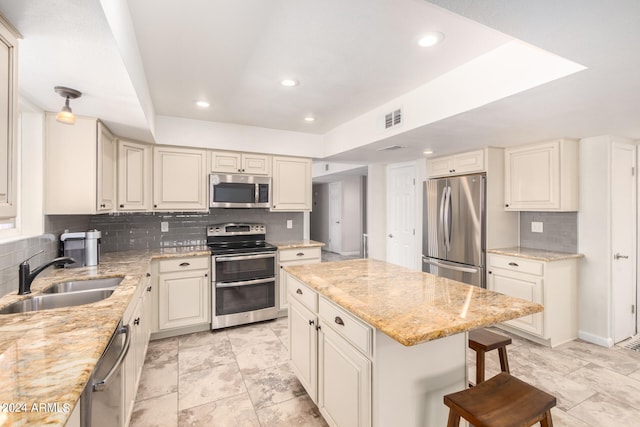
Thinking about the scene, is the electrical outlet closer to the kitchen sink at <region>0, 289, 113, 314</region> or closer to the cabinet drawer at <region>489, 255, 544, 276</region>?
the cabinet drawer at <region>489, 255, 544, 276</region>

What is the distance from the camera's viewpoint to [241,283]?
347 centimetres

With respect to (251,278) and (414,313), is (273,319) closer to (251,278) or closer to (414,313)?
(251,278)

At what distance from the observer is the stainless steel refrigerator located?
11.7 feet

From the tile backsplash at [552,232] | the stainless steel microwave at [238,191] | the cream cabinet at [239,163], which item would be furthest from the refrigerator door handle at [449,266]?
the cream cabinet at [239,163]

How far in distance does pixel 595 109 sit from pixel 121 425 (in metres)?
3.64

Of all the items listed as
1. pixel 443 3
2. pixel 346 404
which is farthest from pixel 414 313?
pixel 443 3

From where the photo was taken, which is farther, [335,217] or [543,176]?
[335,217]

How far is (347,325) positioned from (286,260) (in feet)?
7.49

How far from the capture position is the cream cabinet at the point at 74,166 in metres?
2.32

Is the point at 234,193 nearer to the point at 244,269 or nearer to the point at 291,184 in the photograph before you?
the point at 291,184

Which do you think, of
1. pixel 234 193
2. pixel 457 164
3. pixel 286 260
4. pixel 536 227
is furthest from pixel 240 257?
pixel 536 227

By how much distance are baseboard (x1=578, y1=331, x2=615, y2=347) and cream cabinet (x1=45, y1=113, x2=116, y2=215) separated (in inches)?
189

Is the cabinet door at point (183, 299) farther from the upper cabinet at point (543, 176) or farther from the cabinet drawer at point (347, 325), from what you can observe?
the upper cabinet at point (543, 176)

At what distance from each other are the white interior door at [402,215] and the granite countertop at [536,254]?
1.27m
